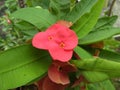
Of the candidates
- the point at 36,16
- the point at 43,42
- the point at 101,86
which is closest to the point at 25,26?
the point at 36,16

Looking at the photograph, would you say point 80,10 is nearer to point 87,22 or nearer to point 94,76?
point 87,22

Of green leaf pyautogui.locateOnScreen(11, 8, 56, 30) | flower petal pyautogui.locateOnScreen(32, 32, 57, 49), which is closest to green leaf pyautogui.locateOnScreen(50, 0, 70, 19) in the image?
green leaf pyautogui.locateOnScreen(11, 8, 56, 30)

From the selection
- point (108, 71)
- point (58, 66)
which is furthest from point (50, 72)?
point (108, 71)

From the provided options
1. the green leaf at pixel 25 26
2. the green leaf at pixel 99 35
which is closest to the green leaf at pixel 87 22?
the green leaf at pixel 99 35

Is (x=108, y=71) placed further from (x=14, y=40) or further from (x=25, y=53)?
(x=14, y=40)

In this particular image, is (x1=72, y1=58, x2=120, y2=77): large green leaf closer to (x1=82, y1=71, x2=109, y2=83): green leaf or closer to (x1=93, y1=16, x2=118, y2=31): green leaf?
(x1=82, y1=71, x2=109, y2=83): green leaf

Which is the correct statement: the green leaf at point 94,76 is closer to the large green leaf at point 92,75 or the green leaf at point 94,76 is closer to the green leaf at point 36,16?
the large green leaf at point 92,75
